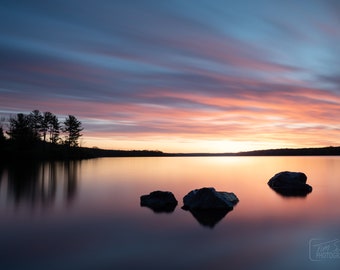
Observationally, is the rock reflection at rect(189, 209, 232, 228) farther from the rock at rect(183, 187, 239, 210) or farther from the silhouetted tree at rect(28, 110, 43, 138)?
the silhouetted tree at rect(28, 110, 43, 138)

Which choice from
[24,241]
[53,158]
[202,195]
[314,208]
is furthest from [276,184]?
[53,158]

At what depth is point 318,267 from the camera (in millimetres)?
11969

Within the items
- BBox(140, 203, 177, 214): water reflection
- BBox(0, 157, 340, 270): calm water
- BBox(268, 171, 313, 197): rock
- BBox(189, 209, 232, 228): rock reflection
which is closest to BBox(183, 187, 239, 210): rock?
BBox(189, 209, 232, 228): rock reflection

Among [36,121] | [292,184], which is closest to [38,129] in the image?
[36,121]

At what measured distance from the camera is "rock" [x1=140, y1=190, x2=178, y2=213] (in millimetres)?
24891

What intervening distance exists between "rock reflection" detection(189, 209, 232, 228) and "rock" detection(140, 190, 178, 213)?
2415 millimetres

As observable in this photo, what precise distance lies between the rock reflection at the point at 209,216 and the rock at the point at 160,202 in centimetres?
242

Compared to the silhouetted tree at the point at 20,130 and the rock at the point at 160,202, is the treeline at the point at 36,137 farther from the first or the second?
the rock at the point at 160,202

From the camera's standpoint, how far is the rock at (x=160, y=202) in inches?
980

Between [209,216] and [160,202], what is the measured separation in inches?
200

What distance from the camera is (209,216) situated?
2177 centimetres

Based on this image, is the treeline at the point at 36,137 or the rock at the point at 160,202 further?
the treeline at the point at 36,137

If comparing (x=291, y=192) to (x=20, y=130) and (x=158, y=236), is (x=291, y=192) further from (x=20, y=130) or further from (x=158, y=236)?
(x=20, y=130)

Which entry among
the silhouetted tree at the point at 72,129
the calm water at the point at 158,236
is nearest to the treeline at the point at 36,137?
the silhouetted tree at the point at 72,129
